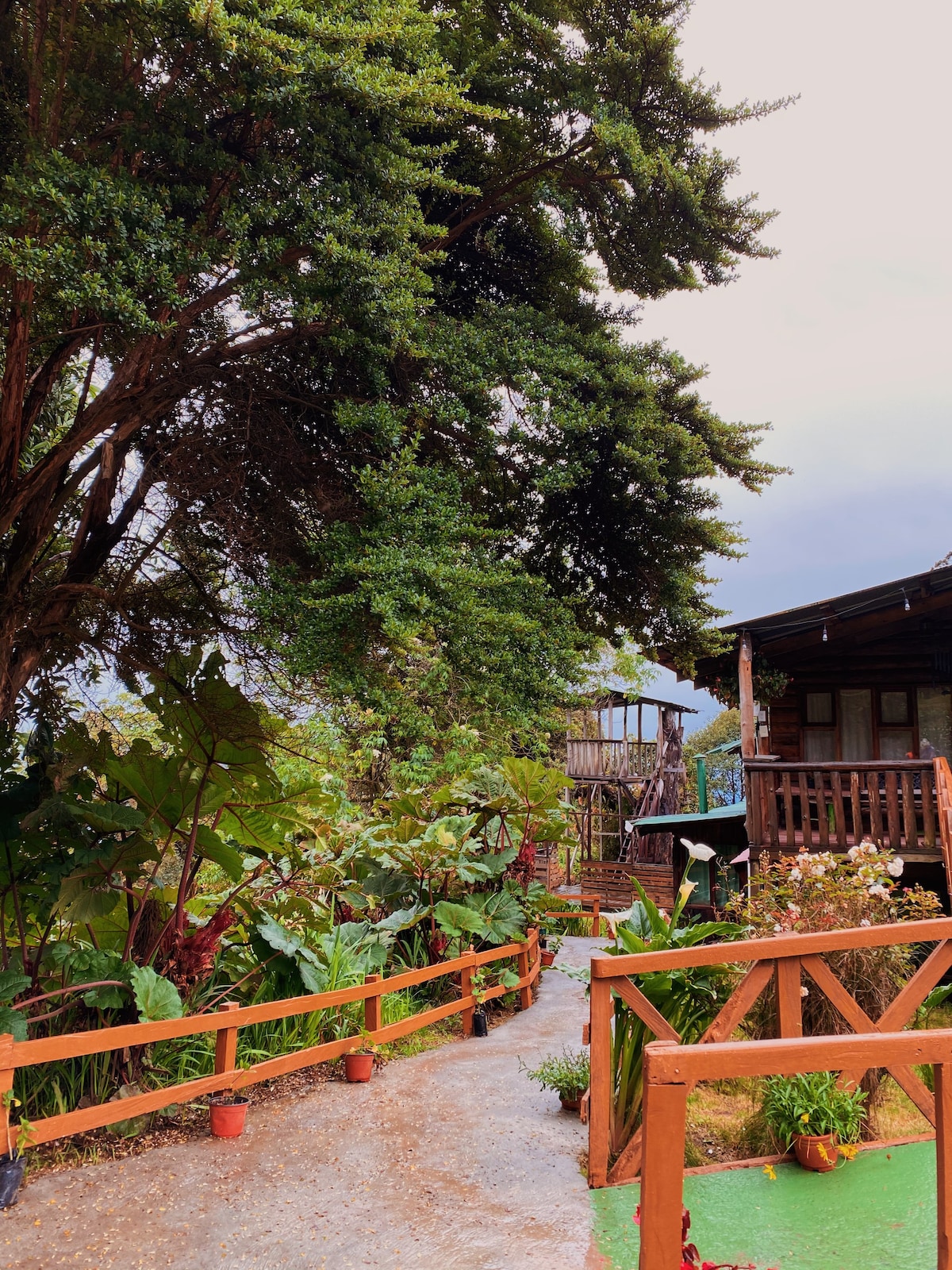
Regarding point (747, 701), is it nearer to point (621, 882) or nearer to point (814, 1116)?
point (814, 1116)

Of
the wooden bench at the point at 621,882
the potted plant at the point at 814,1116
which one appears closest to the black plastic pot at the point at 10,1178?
the potted plant at the point at 814,1116

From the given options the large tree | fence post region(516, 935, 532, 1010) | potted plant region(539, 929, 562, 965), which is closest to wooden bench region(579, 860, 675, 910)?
potted plant region(539, 929, 562, 965)

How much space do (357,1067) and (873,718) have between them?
412 inches

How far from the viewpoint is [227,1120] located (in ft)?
15.7

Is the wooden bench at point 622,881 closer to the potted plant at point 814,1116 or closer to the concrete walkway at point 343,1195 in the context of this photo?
the concrete walkway at point 343,1195

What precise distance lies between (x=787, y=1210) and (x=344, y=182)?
25.5 ft

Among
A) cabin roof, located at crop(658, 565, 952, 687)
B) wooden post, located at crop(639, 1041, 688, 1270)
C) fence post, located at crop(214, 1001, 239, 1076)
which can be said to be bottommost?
fence post, located at crop(214, 1001, 239, 1076)

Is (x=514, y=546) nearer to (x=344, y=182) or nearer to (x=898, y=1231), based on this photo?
(x=344, y=182)

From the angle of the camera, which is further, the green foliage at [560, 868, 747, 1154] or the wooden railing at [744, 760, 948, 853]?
the wooden railing at [744, 760, 948, 853]

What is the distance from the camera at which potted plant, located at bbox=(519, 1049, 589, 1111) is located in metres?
5.48

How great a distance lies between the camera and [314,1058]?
18.4 feet

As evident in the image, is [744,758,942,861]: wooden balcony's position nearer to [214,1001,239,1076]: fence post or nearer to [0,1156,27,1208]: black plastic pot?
[214,1001,239,1076]: fence post

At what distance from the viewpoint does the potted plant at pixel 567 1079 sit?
5484mm

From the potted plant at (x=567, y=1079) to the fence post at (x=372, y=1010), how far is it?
115cm
